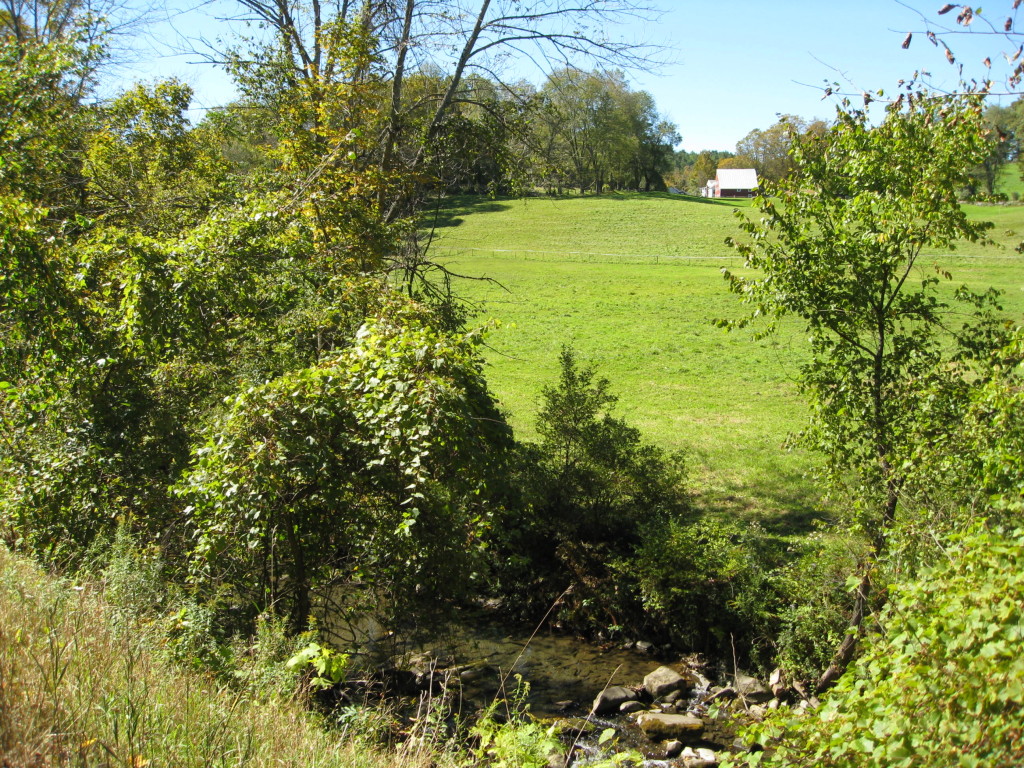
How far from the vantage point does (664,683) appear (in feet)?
32.4

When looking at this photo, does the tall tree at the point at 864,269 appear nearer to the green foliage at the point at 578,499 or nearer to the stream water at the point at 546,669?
the stream water at the point at 546,669

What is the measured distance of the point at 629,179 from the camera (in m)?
90.8

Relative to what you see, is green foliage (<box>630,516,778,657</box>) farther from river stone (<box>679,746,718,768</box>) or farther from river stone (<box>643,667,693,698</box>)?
river stone (<box>679,746,718,768</box>)

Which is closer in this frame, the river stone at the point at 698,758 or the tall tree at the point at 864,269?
the tall tree at the point at 864,269

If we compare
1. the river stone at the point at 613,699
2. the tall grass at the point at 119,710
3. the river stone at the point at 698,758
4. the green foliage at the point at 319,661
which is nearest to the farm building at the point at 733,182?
the river stone at the point at 613,699

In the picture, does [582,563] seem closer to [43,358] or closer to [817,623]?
[817,623]

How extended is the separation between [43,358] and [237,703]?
17.0 feet

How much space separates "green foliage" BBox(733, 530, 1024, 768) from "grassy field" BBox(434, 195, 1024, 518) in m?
4.71

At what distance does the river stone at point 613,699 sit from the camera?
9383 mm

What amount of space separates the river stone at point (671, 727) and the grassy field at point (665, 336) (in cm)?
409

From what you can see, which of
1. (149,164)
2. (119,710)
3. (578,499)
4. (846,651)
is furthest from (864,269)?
(149,164)

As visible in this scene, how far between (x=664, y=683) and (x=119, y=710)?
25.3 feet

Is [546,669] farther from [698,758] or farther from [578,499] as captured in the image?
[578,499]

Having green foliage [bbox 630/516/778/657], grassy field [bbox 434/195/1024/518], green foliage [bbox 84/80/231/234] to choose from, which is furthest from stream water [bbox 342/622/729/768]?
green foliage [bbox 84/80/231/234]
